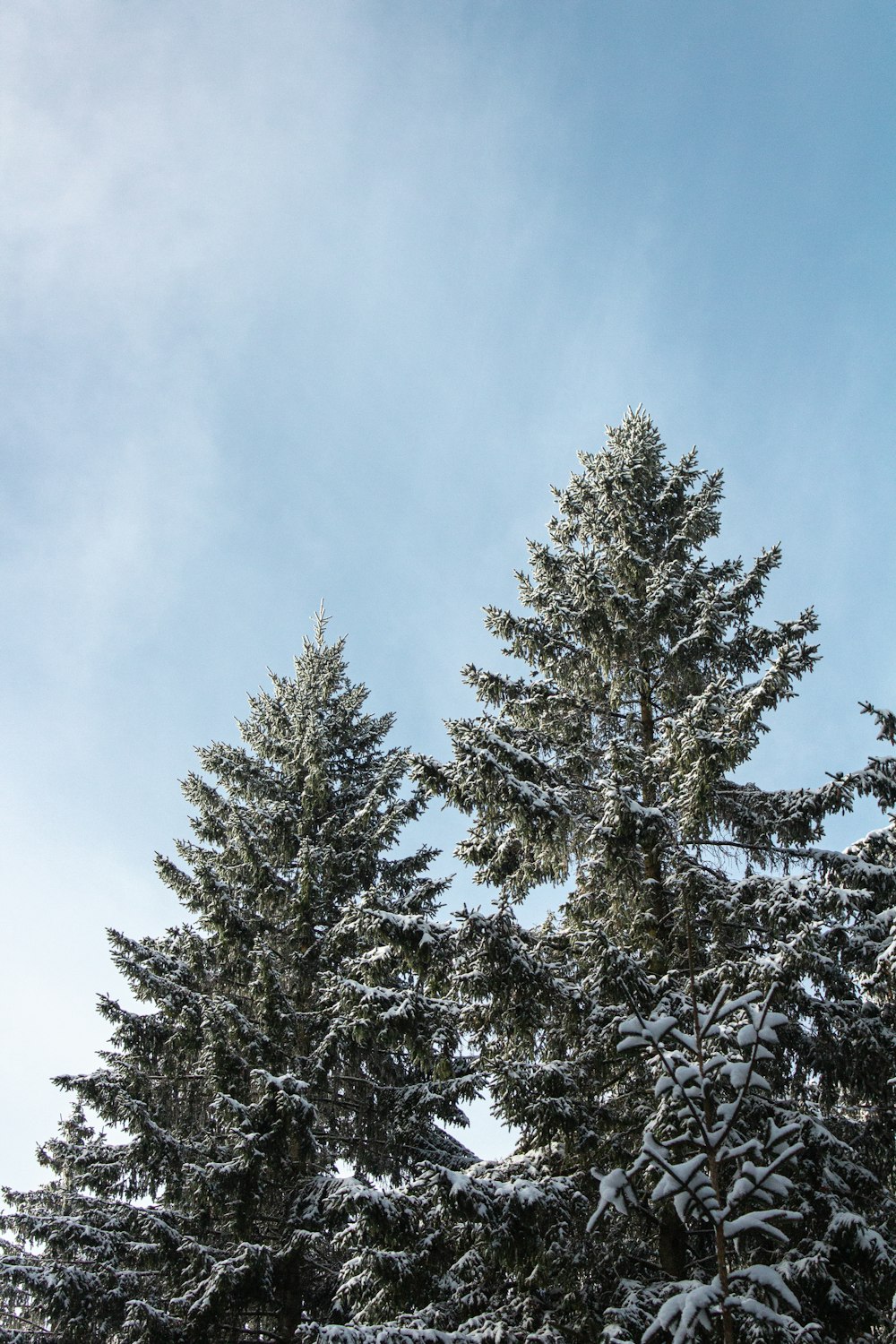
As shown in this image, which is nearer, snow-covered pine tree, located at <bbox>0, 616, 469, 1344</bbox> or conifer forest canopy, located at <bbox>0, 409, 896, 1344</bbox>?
conifer forest canopy, located at <bbox>0, 409, 896, 1344</bbox>

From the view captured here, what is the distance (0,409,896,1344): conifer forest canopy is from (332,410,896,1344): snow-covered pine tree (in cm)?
4

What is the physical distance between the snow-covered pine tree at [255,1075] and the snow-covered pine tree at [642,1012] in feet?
3.88

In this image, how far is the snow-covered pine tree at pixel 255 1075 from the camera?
9.62m

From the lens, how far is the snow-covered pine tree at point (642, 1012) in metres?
7.38

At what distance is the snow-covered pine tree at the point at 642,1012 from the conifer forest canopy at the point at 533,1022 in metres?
0.04

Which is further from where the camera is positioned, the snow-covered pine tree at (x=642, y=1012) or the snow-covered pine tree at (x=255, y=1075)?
the snow-covered pine tree at (x=255, y=1075)

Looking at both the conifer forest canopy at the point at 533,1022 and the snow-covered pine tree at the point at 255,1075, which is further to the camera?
the snow-covered pine tree at the point at 255,1075

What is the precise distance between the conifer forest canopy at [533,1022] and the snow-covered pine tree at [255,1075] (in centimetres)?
5

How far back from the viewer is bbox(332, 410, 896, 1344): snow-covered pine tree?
24.2 feet

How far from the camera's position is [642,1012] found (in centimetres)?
874

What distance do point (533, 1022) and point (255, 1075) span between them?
3710 millimetres

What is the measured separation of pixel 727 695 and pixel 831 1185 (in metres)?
4.90

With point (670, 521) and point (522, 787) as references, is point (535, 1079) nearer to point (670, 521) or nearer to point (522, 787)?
point (522, 787)

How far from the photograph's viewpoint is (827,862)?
9102 mm
